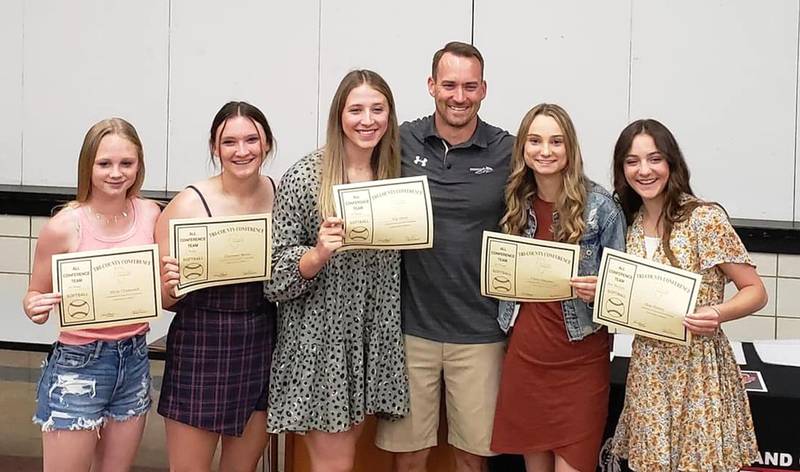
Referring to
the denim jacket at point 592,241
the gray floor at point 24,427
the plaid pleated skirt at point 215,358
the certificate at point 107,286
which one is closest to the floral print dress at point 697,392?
the denim jacket at point 592,241

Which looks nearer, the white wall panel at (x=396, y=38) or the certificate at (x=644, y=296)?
the certificate at (x=644, y=296)

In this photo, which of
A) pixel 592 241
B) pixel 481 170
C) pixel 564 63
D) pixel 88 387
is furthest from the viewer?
pixel 564 63

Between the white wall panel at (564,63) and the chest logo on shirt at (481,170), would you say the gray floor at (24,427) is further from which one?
the white wall panel at (564,63)

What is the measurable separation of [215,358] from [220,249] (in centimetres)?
34

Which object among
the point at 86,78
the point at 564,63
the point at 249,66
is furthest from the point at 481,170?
the point at 86,78

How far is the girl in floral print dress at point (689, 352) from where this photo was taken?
2777 mm

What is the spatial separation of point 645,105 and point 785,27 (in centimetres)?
82

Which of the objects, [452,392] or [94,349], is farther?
[452,392]

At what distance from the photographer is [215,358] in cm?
289

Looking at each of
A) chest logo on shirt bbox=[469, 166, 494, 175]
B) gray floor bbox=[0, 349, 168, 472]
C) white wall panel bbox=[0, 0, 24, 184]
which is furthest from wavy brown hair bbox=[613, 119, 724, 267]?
white wall panel bbox=[0, 0, 24, 184]

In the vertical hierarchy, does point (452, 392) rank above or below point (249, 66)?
below

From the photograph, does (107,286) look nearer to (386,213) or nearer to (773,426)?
(386,213)

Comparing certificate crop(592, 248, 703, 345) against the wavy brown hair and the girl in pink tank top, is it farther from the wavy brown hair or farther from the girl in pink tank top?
the girl in pink tank top

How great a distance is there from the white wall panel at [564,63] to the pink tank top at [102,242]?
2819 mm
